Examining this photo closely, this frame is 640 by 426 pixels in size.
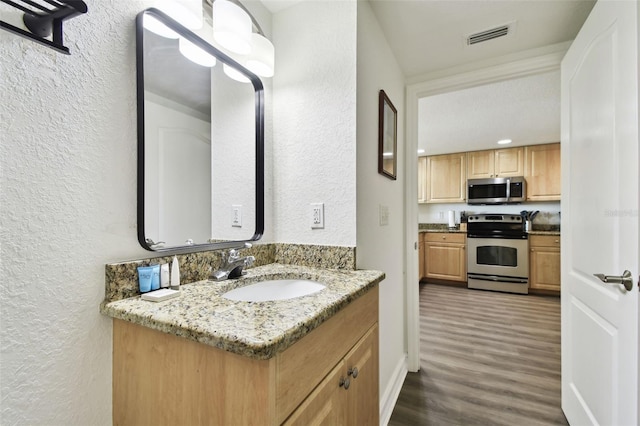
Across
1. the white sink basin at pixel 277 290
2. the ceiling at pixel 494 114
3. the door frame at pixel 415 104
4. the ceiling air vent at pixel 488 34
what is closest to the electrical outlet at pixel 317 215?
the white sink basin at pixel 277 290

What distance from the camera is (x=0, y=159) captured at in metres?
Answer: 0.60

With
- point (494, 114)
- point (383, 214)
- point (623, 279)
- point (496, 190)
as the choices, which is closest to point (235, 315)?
point (383, 214)

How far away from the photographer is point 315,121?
53.0 inches

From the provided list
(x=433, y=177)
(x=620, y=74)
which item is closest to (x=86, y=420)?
(x=620, y=74)

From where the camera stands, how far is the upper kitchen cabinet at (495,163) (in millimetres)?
4242

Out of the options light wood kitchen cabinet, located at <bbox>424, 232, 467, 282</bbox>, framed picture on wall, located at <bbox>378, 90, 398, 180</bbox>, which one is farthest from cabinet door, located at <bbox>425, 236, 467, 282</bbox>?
framed picture on wall, located at <bbox>378, 90, 398, 180</bbox>

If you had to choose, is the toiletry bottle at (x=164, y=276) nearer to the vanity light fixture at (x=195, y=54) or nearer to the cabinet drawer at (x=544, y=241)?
the vanity light fixture at (x=195, y=54)

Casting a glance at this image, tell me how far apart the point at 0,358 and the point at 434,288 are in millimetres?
4533

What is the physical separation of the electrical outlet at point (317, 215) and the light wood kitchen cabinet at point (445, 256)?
377cm

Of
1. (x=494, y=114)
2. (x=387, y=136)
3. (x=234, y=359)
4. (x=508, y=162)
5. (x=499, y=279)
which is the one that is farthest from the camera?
(x=508, y=162)

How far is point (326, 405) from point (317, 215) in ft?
2.50

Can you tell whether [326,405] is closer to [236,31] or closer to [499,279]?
[236,31]

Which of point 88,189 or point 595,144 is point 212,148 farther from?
point 595,144

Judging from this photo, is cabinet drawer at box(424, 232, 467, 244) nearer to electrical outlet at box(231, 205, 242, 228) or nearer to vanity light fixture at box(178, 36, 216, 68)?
electrical outlet at box(231, 205, 242, 228)
